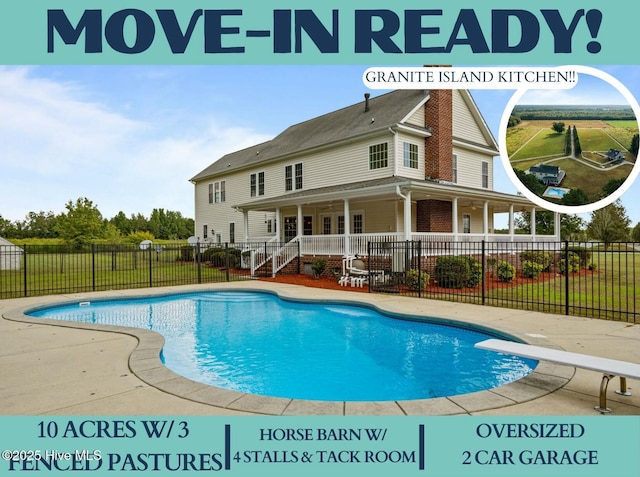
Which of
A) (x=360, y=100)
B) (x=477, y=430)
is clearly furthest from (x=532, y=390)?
(x=360, y=100)

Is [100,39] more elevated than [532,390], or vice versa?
[100,39]

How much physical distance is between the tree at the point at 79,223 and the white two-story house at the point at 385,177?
24.3m

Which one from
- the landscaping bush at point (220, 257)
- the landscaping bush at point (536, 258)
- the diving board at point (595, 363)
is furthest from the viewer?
the landscaping bush at point (220, 257)

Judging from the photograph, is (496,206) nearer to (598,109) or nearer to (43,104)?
(598,109)

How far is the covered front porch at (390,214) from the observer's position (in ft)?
53.8

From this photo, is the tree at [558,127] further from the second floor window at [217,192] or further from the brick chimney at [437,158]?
the second floor window at [217,192]

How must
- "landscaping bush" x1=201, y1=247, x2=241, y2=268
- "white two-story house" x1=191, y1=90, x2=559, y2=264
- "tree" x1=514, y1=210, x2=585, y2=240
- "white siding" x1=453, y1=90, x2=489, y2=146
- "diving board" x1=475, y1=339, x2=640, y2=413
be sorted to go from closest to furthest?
"diving board" x1=475, y1=339, x2=640, y2=413
"white two-story house" x1=191, y1=90, x2=559, y2=264
"white siding" x1=453, y1=90, x2=489, y2=146
"landscaping bush" x1=201, y1=247, x2=241, y2=268
"tree" x1=514, y1=210, x2=585, y2=240

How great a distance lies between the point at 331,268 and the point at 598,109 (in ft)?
39.3

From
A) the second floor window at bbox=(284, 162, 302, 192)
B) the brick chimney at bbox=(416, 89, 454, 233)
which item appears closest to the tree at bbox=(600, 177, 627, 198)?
the brick chimney at bbox=(416, 89, 454, 233)

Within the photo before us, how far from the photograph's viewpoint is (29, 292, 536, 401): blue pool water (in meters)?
5.52

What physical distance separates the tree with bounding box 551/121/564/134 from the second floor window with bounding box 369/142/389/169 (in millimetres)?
9094

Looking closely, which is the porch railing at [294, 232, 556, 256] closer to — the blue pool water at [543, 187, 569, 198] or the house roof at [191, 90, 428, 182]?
the house roof at [191, 90, 428, 182]

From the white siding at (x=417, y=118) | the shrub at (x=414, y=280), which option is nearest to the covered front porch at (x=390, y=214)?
the shrub at (x=414, y=280)

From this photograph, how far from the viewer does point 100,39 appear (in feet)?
21.8
